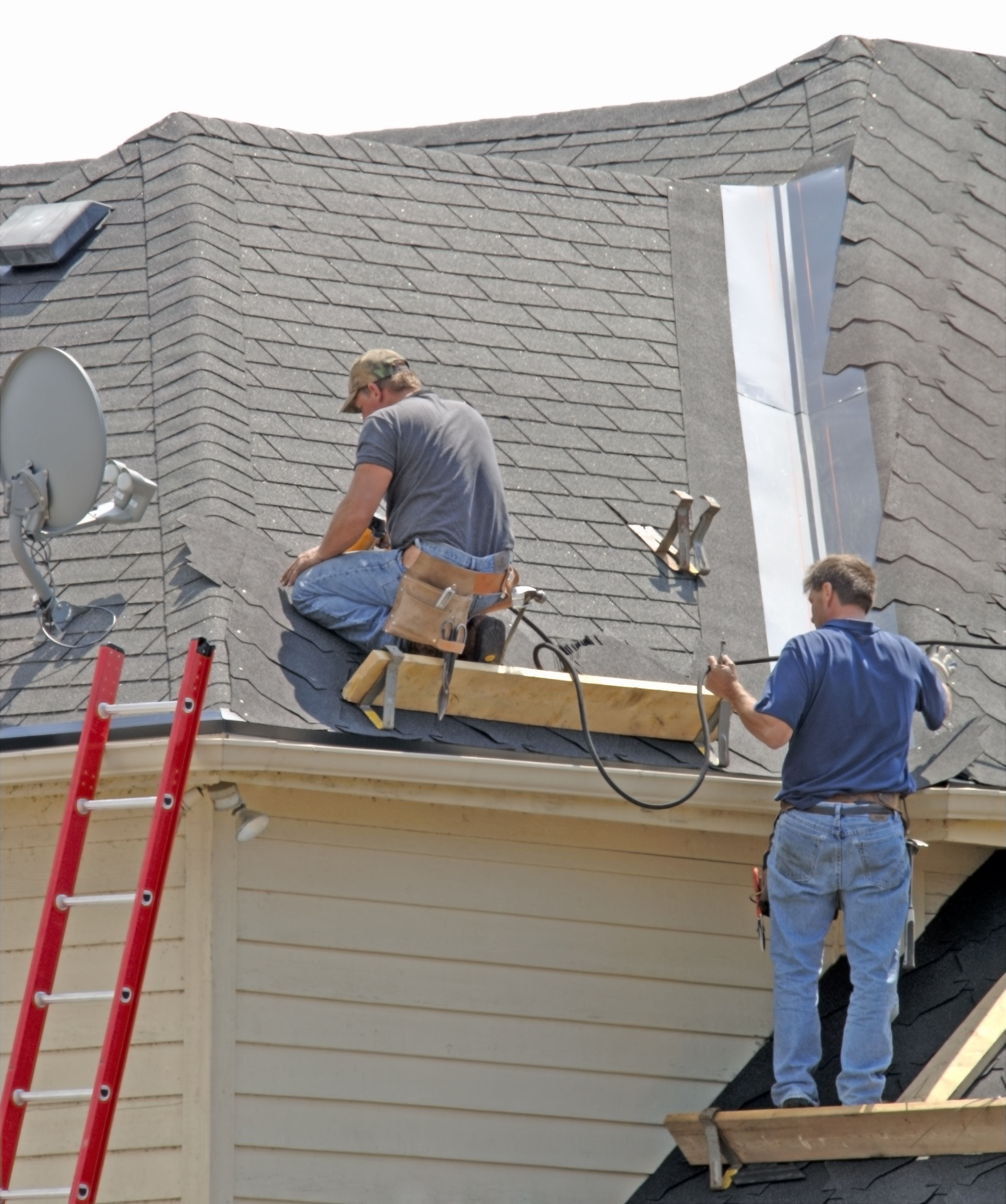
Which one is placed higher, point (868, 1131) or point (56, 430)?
point (56, 430)

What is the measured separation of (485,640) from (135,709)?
4.36 ft

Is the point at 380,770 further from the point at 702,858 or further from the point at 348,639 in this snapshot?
the point at 702,858

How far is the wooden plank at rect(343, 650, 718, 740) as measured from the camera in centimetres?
651

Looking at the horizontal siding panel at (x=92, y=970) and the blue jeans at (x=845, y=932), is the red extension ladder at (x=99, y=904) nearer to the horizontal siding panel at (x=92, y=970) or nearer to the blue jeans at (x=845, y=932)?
the horizontal siding panel at (x=92, y=970)

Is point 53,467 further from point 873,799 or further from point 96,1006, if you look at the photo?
point 873,799

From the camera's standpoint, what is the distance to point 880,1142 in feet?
19.7

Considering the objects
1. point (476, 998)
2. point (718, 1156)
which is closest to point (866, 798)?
point (718, 1156)

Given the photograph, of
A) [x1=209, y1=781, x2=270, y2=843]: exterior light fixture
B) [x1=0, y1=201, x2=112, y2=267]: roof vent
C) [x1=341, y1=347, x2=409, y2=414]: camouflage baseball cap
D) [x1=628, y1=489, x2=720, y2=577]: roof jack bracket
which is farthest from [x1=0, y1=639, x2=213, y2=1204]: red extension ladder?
[x1=0, y1=201, x2=112, y2=267]: roof vent

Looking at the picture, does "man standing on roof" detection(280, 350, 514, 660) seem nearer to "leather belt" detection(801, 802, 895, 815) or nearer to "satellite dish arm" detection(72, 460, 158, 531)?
"satellite dish arm" detection(72, 460, 158, 531)

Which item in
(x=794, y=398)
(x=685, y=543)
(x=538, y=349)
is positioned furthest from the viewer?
(x=794, y=398)

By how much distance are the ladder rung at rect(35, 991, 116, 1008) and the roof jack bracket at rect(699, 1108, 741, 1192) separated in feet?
6.73

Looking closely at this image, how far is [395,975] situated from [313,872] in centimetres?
47

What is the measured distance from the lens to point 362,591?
6.73 metres

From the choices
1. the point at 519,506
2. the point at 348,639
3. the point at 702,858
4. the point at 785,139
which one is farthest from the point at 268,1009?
the point at 785,139
